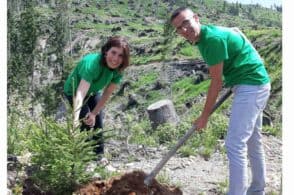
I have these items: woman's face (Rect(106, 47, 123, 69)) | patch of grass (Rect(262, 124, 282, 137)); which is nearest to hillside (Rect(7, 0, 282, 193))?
patch of grass (Rect(262, 124, 282, 137))

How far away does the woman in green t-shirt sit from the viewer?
124 inches

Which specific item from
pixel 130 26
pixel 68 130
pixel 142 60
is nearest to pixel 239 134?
pixel 68 130

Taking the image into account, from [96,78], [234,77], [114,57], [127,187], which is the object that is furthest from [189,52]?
[234,77]

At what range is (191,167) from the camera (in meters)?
4.04

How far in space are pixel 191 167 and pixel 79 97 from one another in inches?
48.3

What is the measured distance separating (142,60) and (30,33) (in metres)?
6.57

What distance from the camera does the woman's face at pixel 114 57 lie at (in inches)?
125

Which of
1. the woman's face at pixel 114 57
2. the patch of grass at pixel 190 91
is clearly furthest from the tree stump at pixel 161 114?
the patch of grass at pixel 190 91

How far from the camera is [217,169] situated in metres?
4.05

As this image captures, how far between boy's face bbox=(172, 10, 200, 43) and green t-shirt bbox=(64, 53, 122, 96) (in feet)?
2.27

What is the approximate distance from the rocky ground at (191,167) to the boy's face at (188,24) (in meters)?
1.09

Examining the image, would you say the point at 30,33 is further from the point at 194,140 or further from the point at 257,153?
the point at 257,153

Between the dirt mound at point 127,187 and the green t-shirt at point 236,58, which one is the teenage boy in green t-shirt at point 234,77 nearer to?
the green t-shirt at point 236,58

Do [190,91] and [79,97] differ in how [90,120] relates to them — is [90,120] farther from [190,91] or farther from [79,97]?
[190,91]
